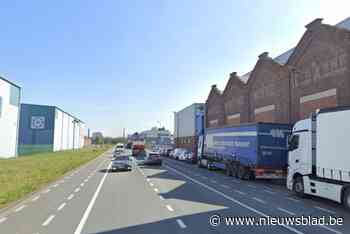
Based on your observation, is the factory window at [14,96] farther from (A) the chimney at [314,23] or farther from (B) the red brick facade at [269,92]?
(A) the chimney at [314,23]

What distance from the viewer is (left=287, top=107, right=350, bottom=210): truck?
1155 centimetres

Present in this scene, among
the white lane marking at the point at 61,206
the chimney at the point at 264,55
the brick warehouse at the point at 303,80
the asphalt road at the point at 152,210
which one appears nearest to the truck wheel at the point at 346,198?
the asphalt road at the point at 152,210

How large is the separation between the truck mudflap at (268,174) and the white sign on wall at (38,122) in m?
60.3

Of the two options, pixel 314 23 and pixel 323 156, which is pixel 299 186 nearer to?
pixel 323 156

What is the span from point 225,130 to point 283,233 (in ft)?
62.2

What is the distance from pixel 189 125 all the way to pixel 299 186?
173 feet

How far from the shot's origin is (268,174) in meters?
20.7

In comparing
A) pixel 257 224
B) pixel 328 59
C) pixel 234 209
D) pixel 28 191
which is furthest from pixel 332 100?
pixel 28 191

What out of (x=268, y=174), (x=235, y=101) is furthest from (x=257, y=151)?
(x=235, y=101)

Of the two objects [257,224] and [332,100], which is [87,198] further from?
[332,100]

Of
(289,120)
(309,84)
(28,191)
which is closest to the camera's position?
(28,191)

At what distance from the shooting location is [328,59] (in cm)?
2408

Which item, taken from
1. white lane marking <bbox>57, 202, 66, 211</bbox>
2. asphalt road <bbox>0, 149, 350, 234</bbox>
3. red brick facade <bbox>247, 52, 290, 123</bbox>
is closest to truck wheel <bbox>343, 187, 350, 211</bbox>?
asphalt road <bbox>0, 149, 350, 234</bbox>

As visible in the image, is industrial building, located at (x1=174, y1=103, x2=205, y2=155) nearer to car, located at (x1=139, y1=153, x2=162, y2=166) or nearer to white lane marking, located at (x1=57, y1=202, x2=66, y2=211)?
car, located at (x1=139, y1=153, x2=162, y2=166)
